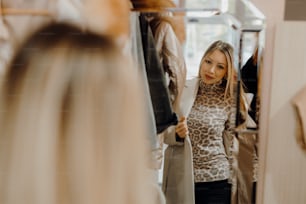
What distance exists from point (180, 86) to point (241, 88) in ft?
0.51

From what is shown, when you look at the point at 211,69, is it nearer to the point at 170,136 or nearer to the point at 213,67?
the point at 213,67

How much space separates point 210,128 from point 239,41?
22 centimetres

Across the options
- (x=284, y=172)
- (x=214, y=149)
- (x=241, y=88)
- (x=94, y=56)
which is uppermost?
(x=94, y=56)

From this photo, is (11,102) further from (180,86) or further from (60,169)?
(180,86)

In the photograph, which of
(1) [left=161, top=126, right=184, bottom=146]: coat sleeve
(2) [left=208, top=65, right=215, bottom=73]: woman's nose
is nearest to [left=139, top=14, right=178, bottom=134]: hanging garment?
(1) [left=161, top=126, right=184, bottom=146]: coat sleeve

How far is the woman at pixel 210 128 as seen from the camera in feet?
2.82

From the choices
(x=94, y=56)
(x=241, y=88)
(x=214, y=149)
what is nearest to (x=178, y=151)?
(x=214, y=149)

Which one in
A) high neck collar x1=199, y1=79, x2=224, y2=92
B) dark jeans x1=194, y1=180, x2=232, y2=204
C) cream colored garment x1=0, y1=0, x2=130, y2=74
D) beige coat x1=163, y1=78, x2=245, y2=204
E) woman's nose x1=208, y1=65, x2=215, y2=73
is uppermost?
cream colored garment x1=0, y1=0, x2=130, y2=74

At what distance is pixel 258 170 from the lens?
0.96m

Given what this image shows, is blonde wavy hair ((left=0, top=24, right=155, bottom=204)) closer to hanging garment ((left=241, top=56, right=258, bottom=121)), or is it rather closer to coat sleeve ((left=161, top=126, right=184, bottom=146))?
coat sleeve ((left=161, top=126, right=184, bottom=146))

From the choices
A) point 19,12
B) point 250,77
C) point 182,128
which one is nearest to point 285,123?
point 250,77

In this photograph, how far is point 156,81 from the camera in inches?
32.8

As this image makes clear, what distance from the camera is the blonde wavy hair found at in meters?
0.67

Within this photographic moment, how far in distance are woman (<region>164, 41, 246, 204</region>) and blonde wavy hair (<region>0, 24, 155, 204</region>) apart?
7.6 inches
